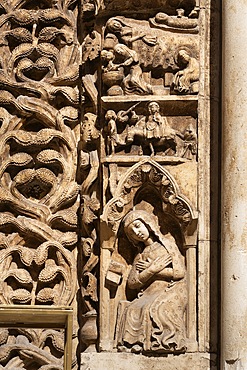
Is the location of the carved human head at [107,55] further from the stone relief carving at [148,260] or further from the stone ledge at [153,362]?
the stone ledge at [153,362]

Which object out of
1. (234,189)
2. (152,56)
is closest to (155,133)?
(152,56)

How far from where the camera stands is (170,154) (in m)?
6.74

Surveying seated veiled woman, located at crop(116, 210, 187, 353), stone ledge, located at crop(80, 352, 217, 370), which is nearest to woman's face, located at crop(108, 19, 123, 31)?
seated veiled woman, located at crop(116, 210, 187, 353)

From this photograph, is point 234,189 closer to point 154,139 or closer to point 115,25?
point 154,139

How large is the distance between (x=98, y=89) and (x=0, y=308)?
1.20 meters

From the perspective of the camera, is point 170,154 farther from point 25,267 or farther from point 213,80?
point 25,267

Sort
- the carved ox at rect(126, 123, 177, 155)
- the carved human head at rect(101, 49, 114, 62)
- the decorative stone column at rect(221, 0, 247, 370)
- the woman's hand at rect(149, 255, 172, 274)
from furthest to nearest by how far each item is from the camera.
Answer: the carved human head at rect(101, 49, 114, 62) → the carved ox at rect(126, 123, 177, 155) → the woman's hand at rect(149, 255, 172, 274) → the decorative stone column at rect(221, 0, 247, 370)

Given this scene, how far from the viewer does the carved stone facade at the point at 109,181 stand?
6598 mm

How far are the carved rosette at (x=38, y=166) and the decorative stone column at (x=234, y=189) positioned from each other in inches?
31.9

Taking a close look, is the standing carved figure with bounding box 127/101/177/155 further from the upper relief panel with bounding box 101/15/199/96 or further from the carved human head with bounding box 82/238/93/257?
the carved human head with bounding box 82/238/93/257

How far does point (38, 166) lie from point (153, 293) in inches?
35.3


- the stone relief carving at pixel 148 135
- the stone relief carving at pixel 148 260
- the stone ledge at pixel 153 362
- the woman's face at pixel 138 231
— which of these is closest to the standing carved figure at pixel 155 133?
the stone relief carving at pixel 148 135

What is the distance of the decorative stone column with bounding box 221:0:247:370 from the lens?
640cm

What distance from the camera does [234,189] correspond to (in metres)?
6.51
